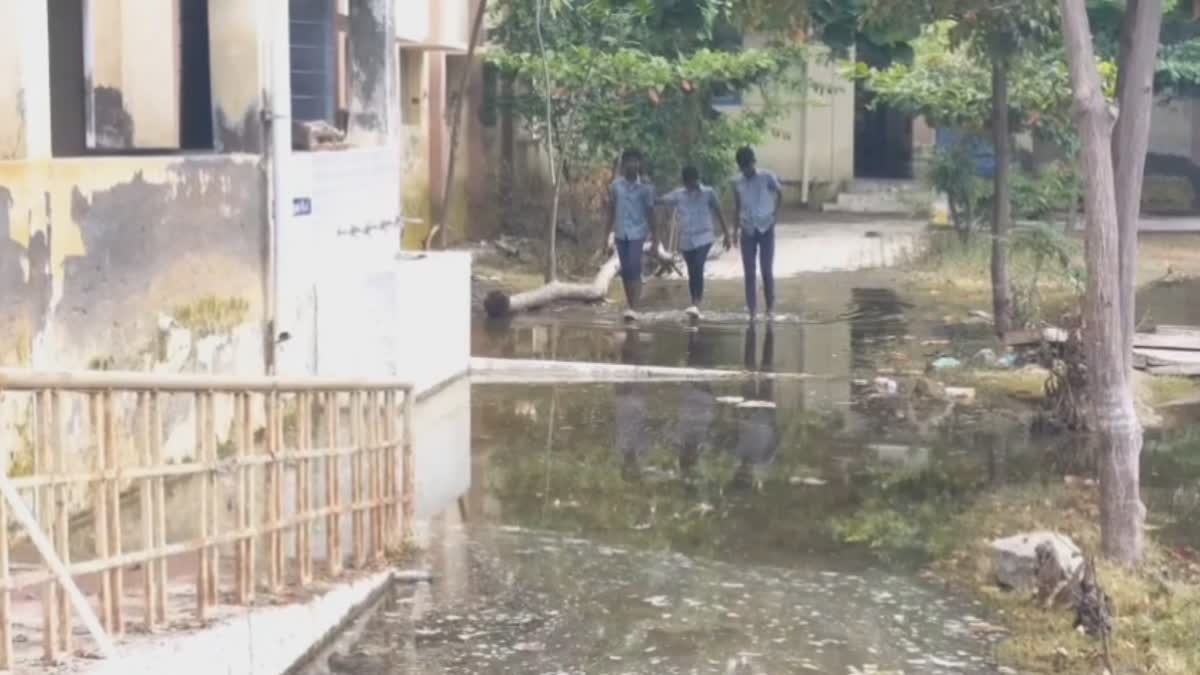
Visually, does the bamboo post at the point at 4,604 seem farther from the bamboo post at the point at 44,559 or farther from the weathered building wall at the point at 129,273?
the weathered building wall at the point at 129,273

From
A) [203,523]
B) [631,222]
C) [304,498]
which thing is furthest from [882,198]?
[203,523]

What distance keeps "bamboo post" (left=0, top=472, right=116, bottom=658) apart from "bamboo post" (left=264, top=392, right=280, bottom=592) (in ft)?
4.84

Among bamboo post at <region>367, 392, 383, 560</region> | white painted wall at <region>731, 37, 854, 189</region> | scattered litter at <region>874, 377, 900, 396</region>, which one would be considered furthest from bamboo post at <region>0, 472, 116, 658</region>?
white painted wall at <region>731, 37, 854, 189</region>

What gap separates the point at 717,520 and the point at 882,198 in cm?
2118

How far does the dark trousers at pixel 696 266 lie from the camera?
17.0 metres

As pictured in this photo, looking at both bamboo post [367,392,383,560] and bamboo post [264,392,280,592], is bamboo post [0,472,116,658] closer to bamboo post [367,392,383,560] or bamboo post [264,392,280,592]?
bamboo post [264,392,280,592]

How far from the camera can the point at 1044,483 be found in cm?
992

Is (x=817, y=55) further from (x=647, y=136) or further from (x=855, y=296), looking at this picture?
(x=855, y=296)

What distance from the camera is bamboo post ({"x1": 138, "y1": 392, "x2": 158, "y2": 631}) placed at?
18.3 ft

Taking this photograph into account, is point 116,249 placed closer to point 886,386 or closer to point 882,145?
point 886,386

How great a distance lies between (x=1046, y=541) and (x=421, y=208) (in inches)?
566

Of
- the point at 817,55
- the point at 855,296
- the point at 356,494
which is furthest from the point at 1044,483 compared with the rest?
the point at 817,55

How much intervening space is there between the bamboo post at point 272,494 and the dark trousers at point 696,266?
10.7 metres

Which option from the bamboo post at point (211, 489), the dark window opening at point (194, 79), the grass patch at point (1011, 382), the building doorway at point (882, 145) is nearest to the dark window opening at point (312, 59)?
the dark window opening at point (194, 79)
